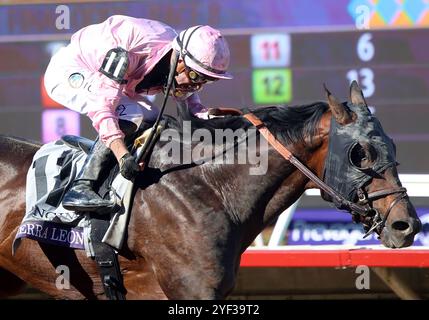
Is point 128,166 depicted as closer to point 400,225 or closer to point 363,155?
point 363,155

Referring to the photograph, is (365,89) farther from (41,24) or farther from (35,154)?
(35,154)

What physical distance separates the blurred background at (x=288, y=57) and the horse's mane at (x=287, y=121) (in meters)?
1.99

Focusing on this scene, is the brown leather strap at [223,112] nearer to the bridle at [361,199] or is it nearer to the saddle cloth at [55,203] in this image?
the bridle at [361,199]

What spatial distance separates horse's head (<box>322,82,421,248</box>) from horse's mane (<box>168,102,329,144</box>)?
0.30 ft

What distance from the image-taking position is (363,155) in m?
3.46

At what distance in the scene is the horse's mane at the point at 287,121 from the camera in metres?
3.58

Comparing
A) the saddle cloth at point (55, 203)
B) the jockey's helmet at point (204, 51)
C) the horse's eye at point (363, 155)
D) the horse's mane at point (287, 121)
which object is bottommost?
the saddle cloth at point (55, 203)

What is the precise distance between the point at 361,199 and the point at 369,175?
9cm

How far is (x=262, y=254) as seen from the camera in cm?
538

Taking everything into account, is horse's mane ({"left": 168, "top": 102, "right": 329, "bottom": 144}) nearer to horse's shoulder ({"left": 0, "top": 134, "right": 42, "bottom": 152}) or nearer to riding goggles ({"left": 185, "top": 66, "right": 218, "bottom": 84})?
riding goggles ({"left": 185, "top": 66, "right": 218, "bottom": 84})

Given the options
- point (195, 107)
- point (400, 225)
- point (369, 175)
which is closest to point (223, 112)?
point (195, 107)

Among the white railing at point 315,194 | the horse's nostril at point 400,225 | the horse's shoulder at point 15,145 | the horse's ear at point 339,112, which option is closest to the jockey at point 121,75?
the horse's shoulder at point 15,145

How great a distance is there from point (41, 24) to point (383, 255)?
2.35 metres
